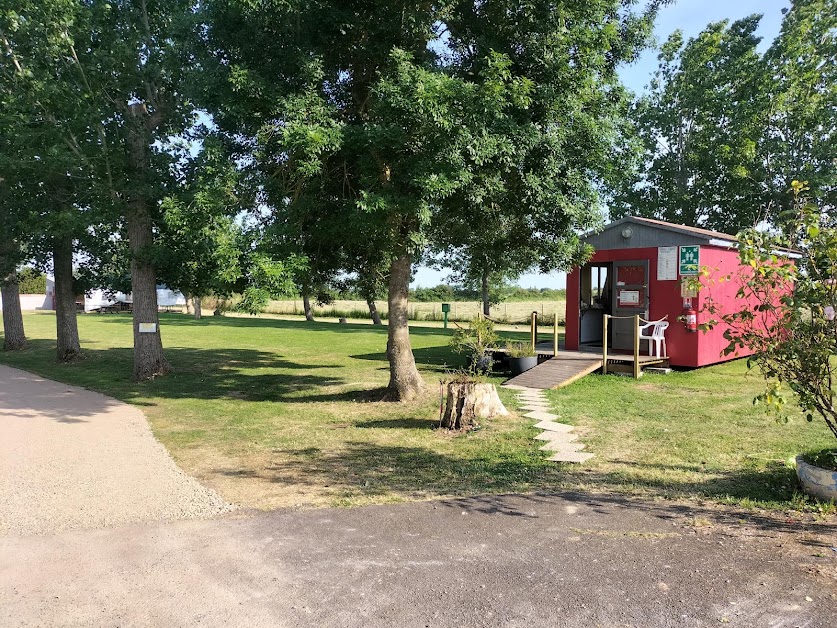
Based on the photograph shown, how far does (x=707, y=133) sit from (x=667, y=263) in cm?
1514

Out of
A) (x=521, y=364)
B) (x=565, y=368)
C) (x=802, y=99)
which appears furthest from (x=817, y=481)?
(x=802, y=99)

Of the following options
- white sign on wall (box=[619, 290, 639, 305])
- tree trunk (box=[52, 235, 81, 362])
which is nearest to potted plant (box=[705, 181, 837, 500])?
white sign on wall (box=[619, 290, 639, 305])

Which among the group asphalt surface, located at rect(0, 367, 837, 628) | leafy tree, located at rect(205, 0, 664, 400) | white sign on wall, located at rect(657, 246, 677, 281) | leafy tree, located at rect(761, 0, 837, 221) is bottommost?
asphalt surface, located at rect(0, 367, 837, 628)

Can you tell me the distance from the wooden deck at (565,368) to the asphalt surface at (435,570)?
6613 millimetres

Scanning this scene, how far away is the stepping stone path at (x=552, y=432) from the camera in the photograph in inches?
244

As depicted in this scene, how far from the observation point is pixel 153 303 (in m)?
12.6

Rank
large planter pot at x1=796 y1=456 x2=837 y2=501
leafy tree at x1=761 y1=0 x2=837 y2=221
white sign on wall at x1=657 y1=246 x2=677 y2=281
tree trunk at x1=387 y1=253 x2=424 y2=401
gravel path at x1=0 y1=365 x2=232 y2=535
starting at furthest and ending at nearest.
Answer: leafy tree at x1=761 y1=0 x2=837 y2=221, white sign on wall at x1=657 y1=246 x2=677 y2=281, tree trunk at x1=387 y1=253 x2=424 y2=401, gravel path at x1=0 y1=365 x2=232 y2=535, large planter pot at x1=796 y1=456 x2=837 y2=501

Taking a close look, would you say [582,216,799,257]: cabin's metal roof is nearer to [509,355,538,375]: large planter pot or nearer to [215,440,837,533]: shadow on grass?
[509,355,538,375]: large planter pot

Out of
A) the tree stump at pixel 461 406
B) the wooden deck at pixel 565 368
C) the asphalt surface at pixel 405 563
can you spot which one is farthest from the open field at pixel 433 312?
the asphalt surface at pixel 405 563

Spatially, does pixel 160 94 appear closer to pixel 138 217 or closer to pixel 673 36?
pixel 138 217

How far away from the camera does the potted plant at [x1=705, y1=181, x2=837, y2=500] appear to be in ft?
13.5

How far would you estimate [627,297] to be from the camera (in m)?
13.7

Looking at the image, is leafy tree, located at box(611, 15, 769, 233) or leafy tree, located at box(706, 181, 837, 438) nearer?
leafy tree, located at box(706, 181, 837, 438)

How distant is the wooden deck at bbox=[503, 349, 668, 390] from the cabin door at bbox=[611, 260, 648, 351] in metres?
1.19
